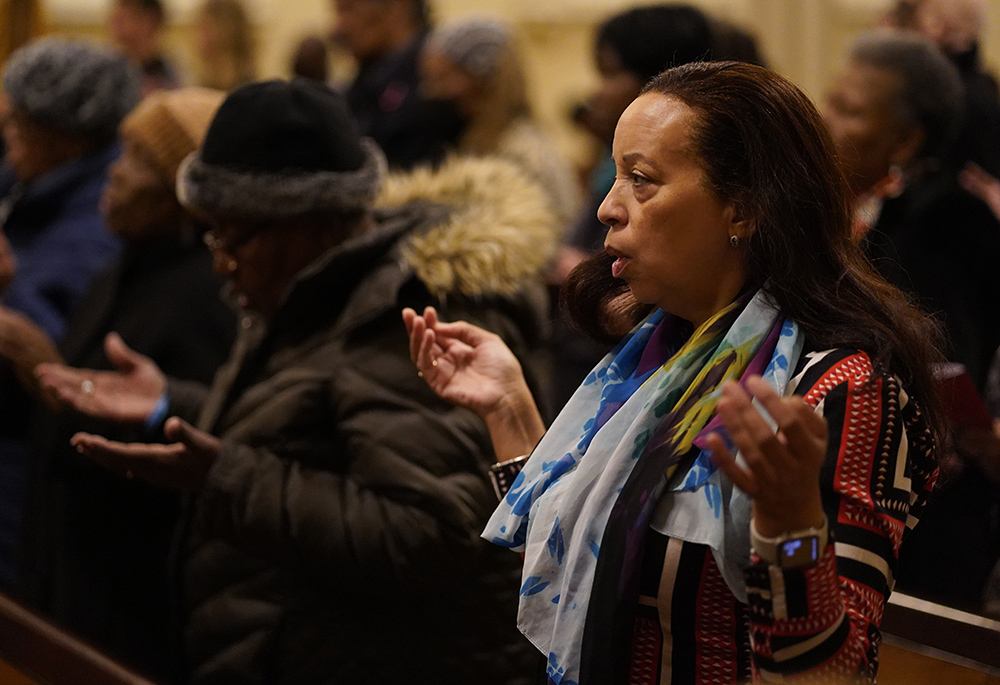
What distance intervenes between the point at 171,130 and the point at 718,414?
216 cm

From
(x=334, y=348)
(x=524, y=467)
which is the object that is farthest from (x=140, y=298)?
(x=524, y=467)

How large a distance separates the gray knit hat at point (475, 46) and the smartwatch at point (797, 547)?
381cm

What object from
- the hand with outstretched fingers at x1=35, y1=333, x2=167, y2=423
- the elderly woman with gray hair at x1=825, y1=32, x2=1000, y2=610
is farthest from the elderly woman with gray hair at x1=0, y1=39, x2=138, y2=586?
the elderly woman with gray hair at x1=825, y1=32, x2=1000, y2=610

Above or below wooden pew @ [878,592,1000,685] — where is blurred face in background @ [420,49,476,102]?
above

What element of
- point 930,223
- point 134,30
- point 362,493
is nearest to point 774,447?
point 362,493

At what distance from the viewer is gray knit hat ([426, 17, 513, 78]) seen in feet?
15.5

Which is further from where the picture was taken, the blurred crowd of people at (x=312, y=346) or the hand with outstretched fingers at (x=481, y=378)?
the blurred crowd of people at (x=312, y=346)

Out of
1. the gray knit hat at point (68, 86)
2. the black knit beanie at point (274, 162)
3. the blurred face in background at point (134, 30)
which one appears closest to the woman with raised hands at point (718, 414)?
the black knit beanie at point (274, 162)

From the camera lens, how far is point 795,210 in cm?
141

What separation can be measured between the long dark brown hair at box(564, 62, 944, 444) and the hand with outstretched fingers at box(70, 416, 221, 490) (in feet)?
3.56

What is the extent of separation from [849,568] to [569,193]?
11.7 ft

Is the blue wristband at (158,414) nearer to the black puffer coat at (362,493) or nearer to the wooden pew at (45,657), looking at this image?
the black puffer coat at (362,493)

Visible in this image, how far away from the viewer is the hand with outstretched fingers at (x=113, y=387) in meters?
2.50

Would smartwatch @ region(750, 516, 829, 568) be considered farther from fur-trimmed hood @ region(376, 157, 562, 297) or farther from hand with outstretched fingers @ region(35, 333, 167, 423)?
hand with outstretched fingers @ region(35, 333, 167, 423)
